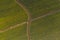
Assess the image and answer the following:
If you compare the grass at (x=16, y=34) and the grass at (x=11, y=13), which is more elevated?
the grass at (x=11, y=13)

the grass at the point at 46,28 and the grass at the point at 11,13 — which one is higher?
the grass at the point at 11,13

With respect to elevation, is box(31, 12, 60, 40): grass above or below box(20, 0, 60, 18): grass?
below

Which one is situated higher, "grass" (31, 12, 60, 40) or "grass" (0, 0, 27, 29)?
"grass" (0, 0, 27, 29)

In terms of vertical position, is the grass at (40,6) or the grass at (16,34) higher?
the grass at (40,6)

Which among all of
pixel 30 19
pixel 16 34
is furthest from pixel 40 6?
pixel 16 34

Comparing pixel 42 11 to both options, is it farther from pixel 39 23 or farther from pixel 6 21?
pixel 6 21

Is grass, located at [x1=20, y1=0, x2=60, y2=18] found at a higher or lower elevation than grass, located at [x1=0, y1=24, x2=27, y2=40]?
higher

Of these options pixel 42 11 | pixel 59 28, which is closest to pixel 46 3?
pixel 42 11

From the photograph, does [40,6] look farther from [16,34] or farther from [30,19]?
[16,34]
